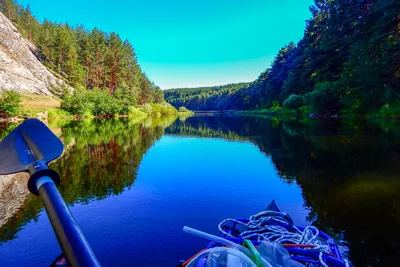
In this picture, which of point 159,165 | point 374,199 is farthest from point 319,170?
point 159,165

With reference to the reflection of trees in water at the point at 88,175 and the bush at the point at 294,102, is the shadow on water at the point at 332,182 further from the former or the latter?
the bush at the point at 294,102

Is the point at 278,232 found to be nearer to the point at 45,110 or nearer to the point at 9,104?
the point at 9,104

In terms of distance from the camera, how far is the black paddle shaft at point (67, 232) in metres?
1.19

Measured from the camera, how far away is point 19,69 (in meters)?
59.7

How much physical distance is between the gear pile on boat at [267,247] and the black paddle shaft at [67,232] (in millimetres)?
1466

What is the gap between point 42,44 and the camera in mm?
75812

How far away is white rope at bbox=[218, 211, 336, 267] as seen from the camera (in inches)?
147

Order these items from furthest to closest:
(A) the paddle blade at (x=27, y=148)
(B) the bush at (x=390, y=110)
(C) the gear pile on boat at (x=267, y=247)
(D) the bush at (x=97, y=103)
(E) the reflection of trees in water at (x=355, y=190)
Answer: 1. (D) the bush at (x=97, y=103)
2. (B) the bush at (x=390, y=110)
3. (E) the reflection of trees in water at (x=355, y=190)
4. (C) the gear pile on boat at (x=267, y=247)
5. (A) the paddle blade at (x=27, y=148)

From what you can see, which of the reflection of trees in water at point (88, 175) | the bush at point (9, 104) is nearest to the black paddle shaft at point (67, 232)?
the reflection of trees in water at point (88, 175)

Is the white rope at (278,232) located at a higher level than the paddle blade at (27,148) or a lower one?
lower

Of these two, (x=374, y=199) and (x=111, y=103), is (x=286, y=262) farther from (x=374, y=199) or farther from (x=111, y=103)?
(x=111, y=103)

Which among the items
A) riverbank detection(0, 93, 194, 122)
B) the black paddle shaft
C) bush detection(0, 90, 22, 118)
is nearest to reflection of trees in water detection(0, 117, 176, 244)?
the black paddle shaft

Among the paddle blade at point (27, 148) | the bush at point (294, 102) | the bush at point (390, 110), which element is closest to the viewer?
the paddle blade at point (27, 148)

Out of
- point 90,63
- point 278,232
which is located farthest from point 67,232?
point 90,63
